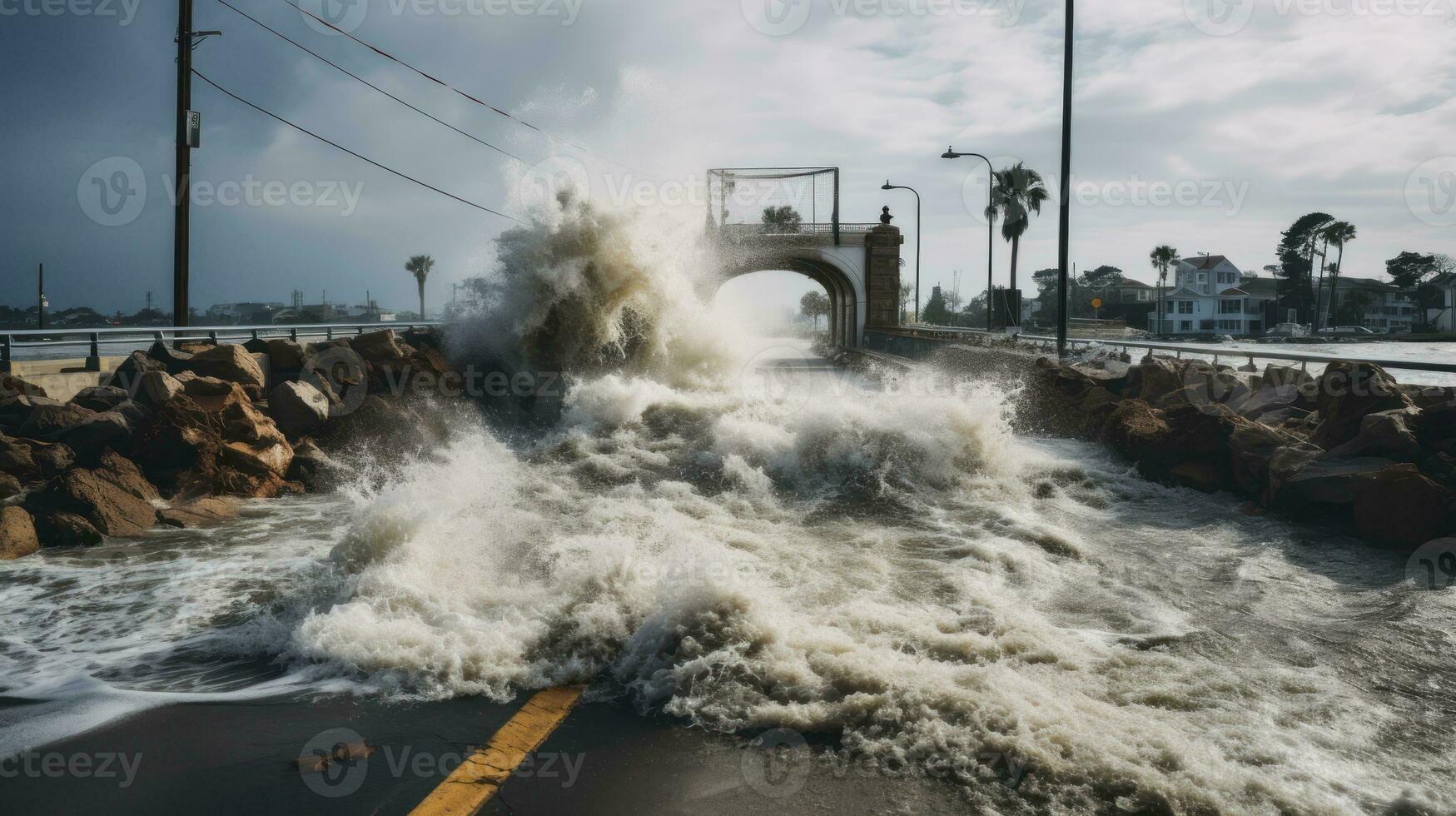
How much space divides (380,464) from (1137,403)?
404 inches

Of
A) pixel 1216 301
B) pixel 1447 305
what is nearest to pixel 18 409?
pixel 1447 305

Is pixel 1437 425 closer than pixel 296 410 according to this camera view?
Yes

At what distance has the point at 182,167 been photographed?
18.3m

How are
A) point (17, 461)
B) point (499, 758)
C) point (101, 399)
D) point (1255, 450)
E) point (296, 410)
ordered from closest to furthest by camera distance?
1. point (499, 758)
2. point (17, 461)
3. point (1255, 450)
4. point (101, 399)
5. point (296, 410)

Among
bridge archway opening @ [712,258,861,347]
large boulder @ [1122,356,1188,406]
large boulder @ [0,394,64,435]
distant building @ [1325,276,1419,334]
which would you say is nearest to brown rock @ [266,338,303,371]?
large boulder @ [0,394,64,435]

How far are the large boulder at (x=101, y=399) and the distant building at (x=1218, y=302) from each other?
96116 millimetres

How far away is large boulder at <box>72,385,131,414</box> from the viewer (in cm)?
1201

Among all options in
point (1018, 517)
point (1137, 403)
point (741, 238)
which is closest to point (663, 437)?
point (1018, 517)

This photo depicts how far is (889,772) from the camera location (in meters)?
3.53

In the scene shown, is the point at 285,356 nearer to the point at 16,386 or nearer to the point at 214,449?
the point at 16,386

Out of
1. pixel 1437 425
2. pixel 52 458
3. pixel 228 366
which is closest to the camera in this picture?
pixel 1437 425

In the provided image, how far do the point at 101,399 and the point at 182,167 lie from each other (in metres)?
8.36

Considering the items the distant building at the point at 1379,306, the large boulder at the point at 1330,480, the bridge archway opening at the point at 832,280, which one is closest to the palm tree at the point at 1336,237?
the distant building at the point at 1379,306

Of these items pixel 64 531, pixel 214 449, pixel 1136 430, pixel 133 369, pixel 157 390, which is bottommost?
pixel 64 531
